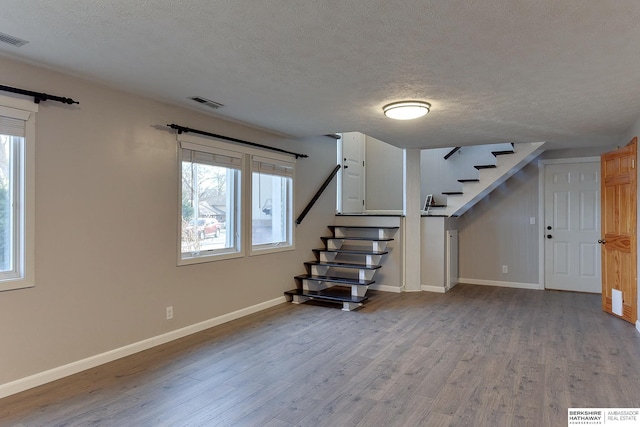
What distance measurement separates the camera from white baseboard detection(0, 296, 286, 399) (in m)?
2.51

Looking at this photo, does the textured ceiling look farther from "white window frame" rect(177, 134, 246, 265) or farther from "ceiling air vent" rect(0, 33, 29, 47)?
"white window frame" rect(177, 134, 246, 265)

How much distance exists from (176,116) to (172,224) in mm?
1019

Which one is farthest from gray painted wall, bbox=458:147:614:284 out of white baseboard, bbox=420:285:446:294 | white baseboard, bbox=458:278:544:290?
white baseboard, bbox=420:285:446:294

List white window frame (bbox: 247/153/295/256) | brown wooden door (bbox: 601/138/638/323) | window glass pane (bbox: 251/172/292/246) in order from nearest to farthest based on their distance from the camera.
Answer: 1. brown wooden door (bbox: 601/138/638/323)
2. white window frame (bbox: 247/153/295/256)
3. window glass pane (bbox: 251/172/292/246)

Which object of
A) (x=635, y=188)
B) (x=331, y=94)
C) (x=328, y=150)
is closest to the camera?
(x=331, y=94)

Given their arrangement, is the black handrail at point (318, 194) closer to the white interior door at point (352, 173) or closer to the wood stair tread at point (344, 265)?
the white interior door at point (352, 173)

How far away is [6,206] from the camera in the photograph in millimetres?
2508

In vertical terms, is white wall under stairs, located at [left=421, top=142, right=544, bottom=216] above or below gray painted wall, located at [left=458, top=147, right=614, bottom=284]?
above

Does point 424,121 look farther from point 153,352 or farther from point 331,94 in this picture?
point 153,352

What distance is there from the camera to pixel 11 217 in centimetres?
252

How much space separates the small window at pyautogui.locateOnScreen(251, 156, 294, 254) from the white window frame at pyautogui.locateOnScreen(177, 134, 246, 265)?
218 millimetres

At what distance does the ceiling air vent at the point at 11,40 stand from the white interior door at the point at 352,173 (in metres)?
4.68

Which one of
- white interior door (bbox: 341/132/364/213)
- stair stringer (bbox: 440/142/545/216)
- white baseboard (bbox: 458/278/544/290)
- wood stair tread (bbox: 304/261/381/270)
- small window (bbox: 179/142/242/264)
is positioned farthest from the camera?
white interior door (bbox: 341/132/364/213)

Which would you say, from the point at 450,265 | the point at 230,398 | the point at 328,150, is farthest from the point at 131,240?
the point at 450,265
